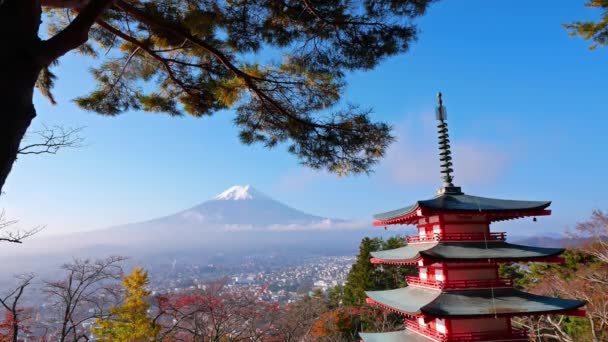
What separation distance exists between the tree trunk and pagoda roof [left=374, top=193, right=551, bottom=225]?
232 inches

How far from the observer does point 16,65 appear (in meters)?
1.72

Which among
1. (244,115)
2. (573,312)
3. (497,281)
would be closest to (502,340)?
(497,281)

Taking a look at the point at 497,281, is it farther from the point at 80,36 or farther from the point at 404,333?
the point at 80,36

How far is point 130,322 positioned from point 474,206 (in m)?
10.8

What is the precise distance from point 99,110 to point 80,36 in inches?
96.7

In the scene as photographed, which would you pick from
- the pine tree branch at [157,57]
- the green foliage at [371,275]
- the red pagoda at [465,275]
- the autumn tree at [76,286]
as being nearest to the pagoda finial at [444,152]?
the red pagoda at [465,275]

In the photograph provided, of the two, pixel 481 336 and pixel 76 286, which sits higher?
pixel 76 286

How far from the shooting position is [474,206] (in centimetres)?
678

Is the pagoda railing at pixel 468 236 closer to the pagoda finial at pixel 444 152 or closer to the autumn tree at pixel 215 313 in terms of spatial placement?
the pagoda finial at pixel 444 152

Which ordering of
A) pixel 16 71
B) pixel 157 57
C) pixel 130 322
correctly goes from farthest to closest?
pixel 130 322 < pixel 157 57 < pixel 16 71

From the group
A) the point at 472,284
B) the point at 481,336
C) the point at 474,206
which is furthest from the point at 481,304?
the point at 474,206

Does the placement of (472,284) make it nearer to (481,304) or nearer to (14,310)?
(481,304)

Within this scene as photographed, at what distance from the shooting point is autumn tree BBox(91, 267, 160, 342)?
39.1ft

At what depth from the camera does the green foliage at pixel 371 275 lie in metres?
20.4
